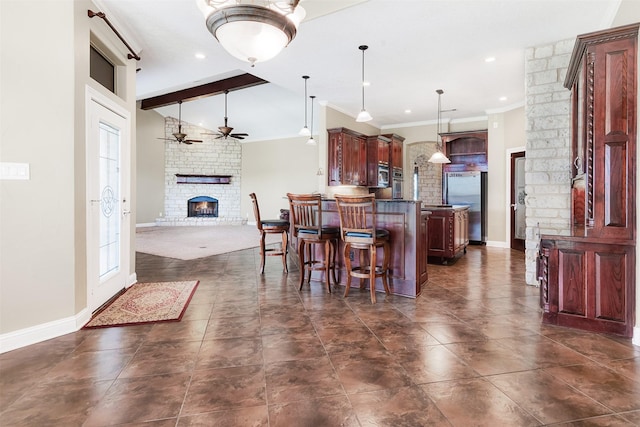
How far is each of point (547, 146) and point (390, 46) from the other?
7.39ft

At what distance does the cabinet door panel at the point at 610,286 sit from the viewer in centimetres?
245

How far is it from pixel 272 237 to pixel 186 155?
5.81 metres

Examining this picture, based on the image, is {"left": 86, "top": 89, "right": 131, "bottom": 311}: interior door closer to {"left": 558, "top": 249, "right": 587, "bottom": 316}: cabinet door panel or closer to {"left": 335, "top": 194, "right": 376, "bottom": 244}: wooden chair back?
{"left": 335, "top": 194, "right": 376, "bottom": 244}: wooden chair back

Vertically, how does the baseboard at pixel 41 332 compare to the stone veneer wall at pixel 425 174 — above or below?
below

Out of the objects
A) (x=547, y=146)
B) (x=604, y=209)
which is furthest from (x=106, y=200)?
(x=547, y=146)

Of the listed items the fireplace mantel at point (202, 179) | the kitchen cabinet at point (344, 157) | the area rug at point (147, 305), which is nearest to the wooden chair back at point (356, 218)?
the area rug at point (147, 305)

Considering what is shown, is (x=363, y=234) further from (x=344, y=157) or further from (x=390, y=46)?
(x=344, y=157)

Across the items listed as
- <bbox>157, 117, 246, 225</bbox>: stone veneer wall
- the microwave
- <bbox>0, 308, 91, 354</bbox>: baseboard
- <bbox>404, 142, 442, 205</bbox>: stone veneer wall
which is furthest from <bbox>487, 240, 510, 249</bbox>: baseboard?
<bbox>157, 117, 246, 225</bbox>: stone veneer wall

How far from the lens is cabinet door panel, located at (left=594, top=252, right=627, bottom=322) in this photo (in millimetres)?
2451

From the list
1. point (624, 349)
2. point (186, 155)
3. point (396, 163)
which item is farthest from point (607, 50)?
point (186, 155)

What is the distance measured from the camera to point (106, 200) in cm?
335

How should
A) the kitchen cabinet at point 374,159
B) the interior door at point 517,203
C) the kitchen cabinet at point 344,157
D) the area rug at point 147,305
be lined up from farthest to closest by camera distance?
the kitchen cabinet at point 374,159 < the kitchen cabinet at point 344,157 < the interior door at point 517,203 < the area rug at point 147,305

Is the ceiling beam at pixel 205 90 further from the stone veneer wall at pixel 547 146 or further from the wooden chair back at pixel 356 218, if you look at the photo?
the stone veneer wall at pixel 547 146

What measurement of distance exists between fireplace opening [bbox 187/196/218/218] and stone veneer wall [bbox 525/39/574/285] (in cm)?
1069
